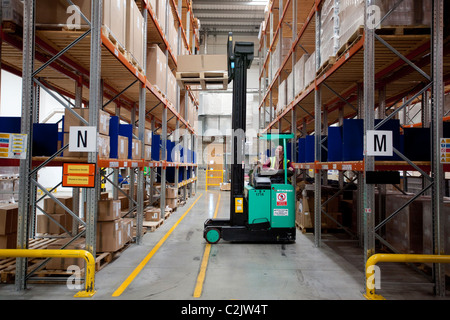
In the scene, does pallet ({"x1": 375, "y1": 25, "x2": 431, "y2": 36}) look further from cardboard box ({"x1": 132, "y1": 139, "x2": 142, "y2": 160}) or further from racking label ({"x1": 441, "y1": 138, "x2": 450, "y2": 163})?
cardboard box ({"x1": 132, "y1": 139, "x2": 142, "y2": 160})

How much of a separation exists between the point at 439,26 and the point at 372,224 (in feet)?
8.94

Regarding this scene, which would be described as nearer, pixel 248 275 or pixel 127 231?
pixel 248 275

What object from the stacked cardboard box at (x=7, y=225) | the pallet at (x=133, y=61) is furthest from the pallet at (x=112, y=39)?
the stacked cardboard box at (x=7, y=225)

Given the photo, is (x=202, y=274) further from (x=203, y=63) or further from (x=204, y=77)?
(x=203, y=63)

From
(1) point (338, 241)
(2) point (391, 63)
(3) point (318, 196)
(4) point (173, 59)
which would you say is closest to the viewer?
(2) point (391, 63)

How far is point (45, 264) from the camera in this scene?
4.21 meters

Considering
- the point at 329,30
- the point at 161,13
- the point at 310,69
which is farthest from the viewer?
the point at 161,13

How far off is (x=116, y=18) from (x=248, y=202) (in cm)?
423

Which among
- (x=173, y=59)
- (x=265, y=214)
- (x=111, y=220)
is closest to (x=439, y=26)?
(x=265, y=214)

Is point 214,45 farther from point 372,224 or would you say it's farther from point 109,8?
point 372,224

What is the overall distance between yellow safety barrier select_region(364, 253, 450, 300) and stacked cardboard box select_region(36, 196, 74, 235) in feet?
18.9

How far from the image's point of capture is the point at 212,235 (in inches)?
252

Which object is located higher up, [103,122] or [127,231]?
[103,122]

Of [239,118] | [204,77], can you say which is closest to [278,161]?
[239,118]
